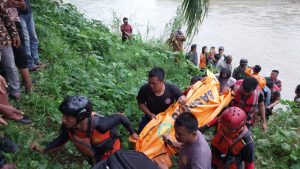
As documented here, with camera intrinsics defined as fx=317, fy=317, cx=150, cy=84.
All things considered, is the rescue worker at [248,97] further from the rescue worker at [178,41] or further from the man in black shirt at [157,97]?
the rescue worker at [178,41]

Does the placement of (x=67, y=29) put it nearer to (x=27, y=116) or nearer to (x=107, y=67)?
(x=107, y=67)

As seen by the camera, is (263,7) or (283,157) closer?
(283,157)

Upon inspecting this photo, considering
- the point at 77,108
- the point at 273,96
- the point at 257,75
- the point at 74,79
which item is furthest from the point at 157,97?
the point at 273,96

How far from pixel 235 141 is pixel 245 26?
19731mm

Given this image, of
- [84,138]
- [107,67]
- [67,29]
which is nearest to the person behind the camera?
[84,138]

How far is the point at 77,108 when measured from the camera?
9.19 ft

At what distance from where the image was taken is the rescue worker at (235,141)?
333 centimetres

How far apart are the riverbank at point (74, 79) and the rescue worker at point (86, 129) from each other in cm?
52

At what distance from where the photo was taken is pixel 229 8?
1100 inches

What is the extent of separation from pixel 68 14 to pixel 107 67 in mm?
3725

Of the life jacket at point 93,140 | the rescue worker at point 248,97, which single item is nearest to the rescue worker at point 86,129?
the life jacket at point 93,140

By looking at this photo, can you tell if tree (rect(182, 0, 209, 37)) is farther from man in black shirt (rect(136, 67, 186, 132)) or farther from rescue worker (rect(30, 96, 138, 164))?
rescue worker (rect(30, 96, 138, 164))

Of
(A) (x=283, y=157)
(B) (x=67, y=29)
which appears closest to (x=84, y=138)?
(A) (x=283, y=157)

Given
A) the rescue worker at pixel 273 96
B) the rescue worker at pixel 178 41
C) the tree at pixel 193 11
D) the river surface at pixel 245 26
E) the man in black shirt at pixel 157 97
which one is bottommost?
the river surface at pixel 245 26
